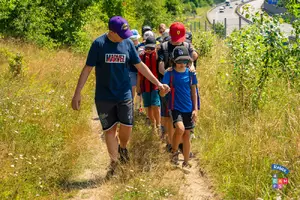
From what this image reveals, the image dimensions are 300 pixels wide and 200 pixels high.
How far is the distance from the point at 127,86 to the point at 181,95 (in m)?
0.71

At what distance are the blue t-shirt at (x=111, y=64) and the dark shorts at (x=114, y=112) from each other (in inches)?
2.7

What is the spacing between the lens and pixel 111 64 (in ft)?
15.7

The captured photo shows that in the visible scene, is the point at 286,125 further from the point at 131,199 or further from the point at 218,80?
the point at 218,80

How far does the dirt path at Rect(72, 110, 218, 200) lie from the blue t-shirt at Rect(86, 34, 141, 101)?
0.97 metres

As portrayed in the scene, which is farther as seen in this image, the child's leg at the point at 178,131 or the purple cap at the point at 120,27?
the child's leg at the point at 178,131

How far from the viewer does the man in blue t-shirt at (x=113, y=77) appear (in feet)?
15.6

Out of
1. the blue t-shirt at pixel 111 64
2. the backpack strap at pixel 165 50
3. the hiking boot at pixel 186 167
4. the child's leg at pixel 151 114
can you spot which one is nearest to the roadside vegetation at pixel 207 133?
the hiking boot at pixel 186 167

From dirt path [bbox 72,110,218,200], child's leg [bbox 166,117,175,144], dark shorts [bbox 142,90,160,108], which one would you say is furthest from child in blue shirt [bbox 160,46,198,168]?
dark shorts [bbox 142,90,160,108]

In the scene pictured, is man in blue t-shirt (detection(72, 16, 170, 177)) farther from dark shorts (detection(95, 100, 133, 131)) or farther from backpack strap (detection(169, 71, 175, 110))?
backpack strap (detection(169, 71, 175, 110))

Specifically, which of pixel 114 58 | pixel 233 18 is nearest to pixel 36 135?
pixel 114 58

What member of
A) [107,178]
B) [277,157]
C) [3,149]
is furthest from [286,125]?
[3,149]

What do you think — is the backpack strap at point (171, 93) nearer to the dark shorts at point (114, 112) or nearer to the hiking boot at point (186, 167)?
the dark shorts at point (114, 112)

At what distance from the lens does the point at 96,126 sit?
7500 mm

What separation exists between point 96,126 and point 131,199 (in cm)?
333
